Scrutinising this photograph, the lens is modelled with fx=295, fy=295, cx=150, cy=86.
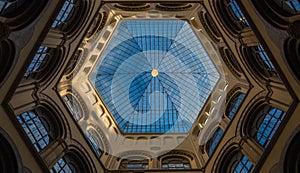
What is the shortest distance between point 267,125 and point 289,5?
786 cm

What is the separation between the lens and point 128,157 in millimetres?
32000

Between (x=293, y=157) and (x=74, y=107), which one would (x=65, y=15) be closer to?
(x=74, y=107)

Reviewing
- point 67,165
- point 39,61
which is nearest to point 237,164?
point 67,165

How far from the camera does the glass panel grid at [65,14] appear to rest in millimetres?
20250

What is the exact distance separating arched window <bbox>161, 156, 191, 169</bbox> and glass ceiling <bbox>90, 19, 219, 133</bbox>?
590 centimetres

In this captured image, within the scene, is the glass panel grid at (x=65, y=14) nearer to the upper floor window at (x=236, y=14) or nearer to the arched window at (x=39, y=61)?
the arched window at (x=39, y=61)

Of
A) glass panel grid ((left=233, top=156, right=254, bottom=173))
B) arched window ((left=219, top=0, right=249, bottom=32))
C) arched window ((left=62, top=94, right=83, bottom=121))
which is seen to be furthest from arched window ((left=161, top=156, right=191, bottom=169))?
arched window ((left=219, top=0, right=249, bottom=32))

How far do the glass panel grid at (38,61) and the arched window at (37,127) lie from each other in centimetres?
275

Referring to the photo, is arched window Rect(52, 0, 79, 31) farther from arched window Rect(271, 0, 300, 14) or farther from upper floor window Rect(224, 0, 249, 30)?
arched window Rect(271, 0, 300, 14)

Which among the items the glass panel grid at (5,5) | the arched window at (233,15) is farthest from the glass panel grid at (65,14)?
the arched window at (233,15)

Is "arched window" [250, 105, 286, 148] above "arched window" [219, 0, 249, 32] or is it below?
below

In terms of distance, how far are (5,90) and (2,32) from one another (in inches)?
124

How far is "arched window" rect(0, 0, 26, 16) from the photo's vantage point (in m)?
14.3

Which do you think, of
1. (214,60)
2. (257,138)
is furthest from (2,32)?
(214,60)
